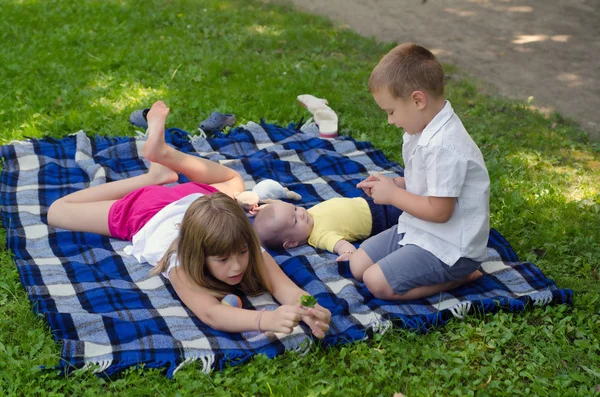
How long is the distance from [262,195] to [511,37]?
4371 millimetres

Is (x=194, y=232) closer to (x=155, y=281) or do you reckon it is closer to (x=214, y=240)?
(x=214, y=240)

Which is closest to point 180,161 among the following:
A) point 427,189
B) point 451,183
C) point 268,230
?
point 268,230

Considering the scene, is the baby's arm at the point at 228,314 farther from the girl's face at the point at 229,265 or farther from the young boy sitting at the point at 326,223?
the young boy sitting at the point at 326,223

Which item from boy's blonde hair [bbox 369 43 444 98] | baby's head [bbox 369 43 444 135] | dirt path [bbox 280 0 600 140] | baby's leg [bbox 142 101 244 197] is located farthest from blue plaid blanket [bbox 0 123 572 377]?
dirt path [bbox 280 0 600 140]

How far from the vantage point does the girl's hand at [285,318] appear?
3.23 m

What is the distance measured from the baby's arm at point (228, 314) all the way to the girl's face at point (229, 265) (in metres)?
0.14

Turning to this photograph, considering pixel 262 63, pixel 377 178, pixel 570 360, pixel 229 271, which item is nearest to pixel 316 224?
pixel 377 178

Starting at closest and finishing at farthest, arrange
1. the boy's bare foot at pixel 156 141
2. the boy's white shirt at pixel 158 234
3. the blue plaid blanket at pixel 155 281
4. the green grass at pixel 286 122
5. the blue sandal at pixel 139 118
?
the green grass at pixel 286 122
the blue plaid blanket at pixel 155 281
the boy's white shirt at pixel 158 234
the boy's bare foot at pixel 156 141
the blue sandal at pixel 139 118

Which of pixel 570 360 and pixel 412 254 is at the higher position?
pixel 412 254

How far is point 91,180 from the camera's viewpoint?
16.5 ft

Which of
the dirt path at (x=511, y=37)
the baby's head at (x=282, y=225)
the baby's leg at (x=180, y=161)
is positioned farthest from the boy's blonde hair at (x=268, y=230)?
the dirt path at (x=511, y=37)

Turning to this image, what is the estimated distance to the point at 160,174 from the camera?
14.9ft

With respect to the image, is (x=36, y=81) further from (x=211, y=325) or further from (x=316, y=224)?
(x=211, y=325)

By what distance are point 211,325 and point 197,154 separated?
2.08 m
